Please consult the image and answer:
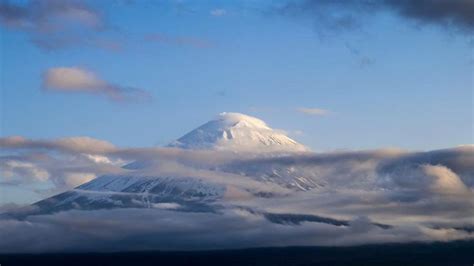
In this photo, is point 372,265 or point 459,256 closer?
point 459,256

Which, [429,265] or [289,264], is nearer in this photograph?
[429,265]

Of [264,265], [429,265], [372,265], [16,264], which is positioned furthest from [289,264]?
[16,264]

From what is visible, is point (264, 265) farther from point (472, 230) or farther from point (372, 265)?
point (472, 230)

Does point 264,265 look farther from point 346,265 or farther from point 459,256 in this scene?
point 459,256

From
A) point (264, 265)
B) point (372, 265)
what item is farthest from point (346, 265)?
point (264, 265)

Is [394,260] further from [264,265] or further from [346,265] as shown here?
[264,265]

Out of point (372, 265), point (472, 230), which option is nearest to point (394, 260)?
point (372, 265)

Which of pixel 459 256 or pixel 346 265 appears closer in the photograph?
pixel 459 256
